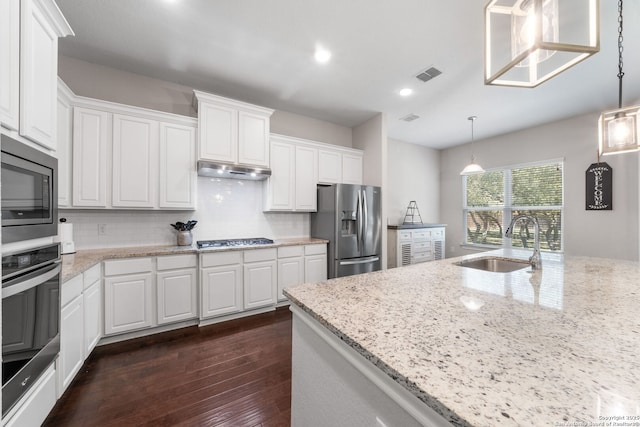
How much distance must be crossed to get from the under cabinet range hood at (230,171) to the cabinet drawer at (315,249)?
1124 millimetres

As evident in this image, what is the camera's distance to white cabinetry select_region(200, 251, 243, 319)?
269 cm

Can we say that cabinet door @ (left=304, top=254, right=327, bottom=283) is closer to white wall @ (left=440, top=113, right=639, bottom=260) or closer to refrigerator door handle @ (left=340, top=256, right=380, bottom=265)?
refrigerator door handle @ (left=340, top=256, right=380, bottom=265)

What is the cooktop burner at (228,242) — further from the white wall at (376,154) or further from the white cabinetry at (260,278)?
the white wall at (376,154)

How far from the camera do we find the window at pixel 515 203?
4184mm

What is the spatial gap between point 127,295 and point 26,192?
151 cm

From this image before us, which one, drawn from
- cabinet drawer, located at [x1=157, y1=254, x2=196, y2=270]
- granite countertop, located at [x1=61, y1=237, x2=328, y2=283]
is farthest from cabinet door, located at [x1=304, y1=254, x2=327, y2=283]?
cabinet drawer, located at [x1=157, y1=254, x2=196, y2=270]

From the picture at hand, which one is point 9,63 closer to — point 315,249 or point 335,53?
point 335,53

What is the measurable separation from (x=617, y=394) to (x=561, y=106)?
4517 millimetres

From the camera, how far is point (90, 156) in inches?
94.1

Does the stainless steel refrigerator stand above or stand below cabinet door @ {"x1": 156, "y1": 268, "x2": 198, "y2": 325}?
above

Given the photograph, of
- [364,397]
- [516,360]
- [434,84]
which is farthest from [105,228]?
[434,84]

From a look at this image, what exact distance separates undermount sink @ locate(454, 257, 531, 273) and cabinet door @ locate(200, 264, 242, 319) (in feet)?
7.48

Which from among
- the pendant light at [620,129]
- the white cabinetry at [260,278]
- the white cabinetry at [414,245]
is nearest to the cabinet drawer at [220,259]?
the white cabinetry at [260,278]

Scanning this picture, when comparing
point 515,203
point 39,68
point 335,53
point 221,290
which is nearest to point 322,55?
point 335,53
